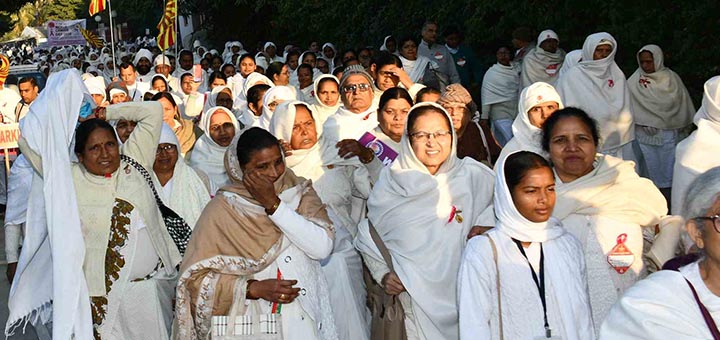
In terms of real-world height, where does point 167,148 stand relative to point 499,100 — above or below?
below

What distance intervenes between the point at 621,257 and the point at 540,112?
1.56 m

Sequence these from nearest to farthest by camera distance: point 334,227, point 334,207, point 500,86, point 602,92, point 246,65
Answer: point 334,227 → point 334,207 → point 602,92 → point 500,86 → point 246,65

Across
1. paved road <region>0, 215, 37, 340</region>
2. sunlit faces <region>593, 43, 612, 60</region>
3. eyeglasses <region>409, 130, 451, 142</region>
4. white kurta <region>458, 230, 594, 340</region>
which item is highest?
sunlit faces <region>593, 43, 612, 60</region>

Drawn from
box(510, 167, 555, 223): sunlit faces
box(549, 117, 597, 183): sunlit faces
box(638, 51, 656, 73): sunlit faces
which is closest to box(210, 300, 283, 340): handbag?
box(510, 167, 555, 223): sunlit faces

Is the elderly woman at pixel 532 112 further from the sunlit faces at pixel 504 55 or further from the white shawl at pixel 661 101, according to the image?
the sunlit faces at pixel 504 55

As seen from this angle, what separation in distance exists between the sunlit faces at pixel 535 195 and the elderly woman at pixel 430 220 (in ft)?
3.42

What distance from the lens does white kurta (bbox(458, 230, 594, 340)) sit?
4.51 m

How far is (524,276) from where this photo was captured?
452 centimetres

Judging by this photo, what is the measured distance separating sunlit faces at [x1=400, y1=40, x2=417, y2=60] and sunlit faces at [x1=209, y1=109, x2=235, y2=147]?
5842 mm

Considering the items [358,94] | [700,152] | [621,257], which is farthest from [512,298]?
[358,94]

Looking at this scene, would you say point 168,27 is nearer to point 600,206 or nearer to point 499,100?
point 499,100

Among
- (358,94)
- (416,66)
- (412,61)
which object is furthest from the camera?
(412,61)

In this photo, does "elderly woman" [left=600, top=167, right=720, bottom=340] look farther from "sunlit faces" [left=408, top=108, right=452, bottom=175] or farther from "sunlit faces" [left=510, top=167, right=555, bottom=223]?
"sunlit faces" [left=408, top=108, right=452, bottom=175]

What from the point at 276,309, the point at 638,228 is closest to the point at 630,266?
the point at 638,228
